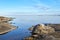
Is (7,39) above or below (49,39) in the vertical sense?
below

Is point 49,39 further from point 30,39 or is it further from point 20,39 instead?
point 20,39

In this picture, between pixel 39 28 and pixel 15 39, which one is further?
pixel 39 28

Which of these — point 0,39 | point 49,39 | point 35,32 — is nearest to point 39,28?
point 35,32

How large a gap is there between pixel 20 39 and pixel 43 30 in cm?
820

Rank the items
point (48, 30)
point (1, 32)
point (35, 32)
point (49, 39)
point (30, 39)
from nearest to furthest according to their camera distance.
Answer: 1. point (49, 39)
2. point (30, 39)
3. point (35, 32)
4. point (48, 30)
5. point (1, 32)

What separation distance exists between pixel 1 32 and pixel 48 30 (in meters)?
16.2

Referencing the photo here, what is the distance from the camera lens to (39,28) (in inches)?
1956

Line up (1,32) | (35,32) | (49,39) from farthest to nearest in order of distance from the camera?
(1,32) < (35,32) < (49,39)

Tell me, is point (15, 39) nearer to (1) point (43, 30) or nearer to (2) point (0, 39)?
(2) point (0, 39)

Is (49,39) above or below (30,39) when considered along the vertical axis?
above

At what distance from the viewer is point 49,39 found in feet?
78.2

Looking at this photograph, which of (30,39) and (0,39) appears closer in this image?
(30,39)

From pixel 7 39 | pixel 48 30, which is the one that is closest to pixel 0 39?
pixel 7 39

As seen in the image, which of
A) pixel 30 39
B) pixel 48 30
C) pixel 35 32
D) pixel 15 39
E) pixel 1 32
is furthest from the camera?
pixel 1 32
